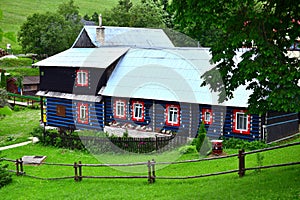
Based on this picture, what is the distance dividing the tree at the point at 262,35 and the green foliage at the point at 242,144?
9485mm

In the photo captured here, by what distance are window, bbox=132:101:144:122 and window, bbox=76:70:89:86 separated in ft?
13.1

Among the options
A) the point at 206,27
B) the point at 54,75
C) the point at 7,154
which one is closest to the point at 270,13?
the point at 206,27

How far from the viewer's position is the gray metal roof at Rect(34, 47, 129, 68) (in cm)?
2757

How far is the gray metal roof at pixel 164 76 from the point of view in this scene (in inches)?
934

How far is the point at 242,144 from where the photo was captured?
21578 mm

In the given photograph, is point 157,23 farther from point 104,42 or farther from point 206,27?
point 206,27

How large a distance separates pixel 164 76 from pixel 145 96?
1779 millimetres

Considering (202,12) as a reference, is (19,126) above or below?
below

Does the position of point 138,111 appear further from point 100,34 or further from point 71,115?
point 100,34

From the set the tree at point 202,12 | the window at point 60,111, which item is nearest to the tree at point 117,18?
the window at point 60,111

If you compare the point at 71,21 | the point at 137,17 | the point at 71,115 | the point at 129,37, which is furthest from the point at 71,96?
the point at 71,21

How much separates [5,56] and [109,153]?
4738 cm

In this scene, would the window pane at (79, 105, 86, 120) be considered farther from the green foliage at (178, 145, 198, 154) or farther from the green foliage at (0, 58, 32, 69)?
the green foliage at (0, 58, 32, 69)

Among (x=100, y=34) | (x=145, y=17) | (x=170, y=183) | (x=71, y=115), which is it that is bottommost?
(x=170, y=183)
